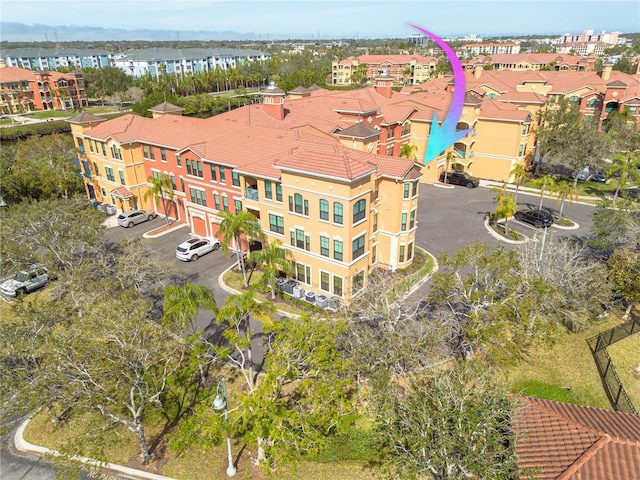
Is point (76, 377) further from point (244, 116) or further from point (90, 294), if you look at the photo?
point (244, 116)

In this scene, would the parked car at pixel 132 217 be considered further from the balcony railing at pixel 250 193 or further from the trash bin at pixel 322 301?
the trash bin at pixel 322 301

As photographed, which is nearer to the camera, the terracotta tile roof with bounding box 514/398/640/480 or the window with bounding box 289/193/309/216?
the terracotta tile roof with bounding box 514/398/640/480

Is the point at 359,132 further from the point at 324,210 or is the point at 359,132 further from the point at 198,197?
the point at 198,197

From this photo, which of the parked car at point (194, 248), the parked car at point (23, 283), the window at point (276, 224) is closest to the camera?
the parked car at point (23, 283)

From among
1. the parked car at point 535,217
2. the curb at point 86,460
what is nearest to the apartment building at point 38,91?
the curb at point 86,460

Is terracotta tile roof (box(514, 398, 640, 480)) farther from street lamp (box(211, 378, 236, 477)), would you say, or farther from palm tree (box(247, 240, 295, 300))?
palm tree (box(247, 240, 295, 300))

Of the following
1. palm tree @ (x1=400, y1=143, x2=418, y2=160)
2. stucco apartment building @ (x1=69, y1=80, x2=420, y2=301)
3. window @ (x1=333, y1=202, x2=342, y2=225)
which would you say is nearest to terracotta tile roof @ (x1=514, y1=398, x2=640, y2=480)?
stucco apartment building @ (x1=69, y1=80, x2=420, y2=301)

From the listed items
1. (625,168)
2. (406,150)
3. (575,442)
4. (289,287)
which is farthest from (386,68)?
(575,442)

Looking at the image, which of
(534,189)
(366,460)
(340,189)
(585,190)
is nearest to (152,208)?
(340,189)
